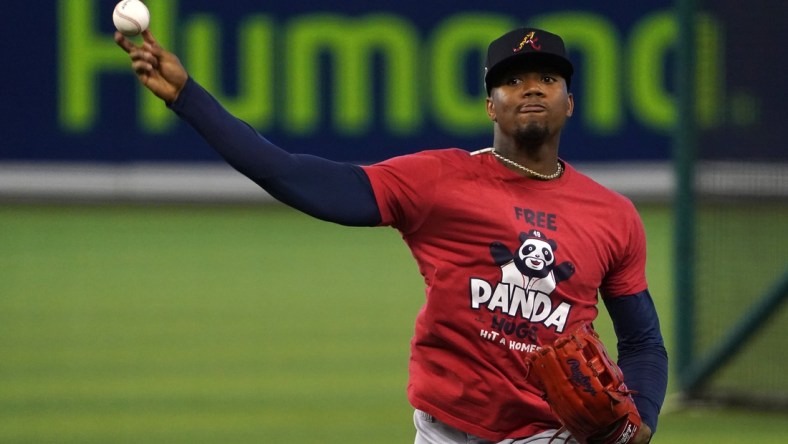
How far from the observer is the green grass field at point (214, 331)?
9.09 m

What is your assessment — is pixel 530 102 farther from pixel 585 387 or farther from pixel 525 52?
pixel 585 387

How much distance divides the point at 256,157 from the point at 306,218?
16.2m

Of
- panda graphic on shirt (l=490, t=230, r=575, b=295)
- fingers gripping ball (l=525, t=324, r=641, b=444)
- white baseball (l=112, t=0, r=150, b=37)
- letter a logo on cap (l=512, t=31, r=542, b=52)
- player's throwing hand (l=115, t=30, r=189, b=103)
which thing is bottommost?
fingers gripping ball (l=525, t=324, r=641, b=444)

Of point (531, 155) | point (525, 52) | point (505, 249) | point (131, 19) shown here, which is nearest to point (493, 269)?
point (505, 249)

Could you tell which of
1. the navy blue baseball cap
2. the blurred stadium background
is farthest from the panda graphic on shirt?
the blurred stadium background

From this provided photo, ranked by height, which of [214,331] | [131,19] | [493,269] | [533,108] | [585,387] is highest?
[131,19]

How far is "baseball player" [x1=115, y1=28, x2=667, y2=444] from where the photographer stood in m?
4.67

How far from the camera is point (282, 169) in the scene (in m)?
4.40

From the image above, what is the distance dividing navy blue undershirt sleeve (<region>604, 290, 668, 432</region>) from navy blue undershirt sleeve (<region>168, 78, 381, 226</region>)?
0.87 metres

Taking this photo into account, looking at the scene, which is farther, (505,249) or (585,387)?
(505,249)

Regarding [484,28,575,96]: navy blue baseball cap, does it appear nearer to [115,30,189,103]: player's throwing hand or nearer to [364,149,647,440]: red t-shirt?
[364,149,647,440]: red t-shirt

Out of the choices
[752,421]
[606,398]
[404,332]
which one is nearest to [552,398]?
[606,398]

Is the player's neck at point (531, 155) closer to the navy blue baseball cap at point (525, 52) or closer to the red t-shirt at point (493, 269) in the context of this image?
the red t-shirt at point (493, 269)

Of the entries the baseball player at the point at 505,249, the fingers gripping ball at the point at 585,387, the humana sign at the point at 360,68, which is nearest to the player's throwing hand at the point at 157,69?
the baseball player at the point at 505,249
